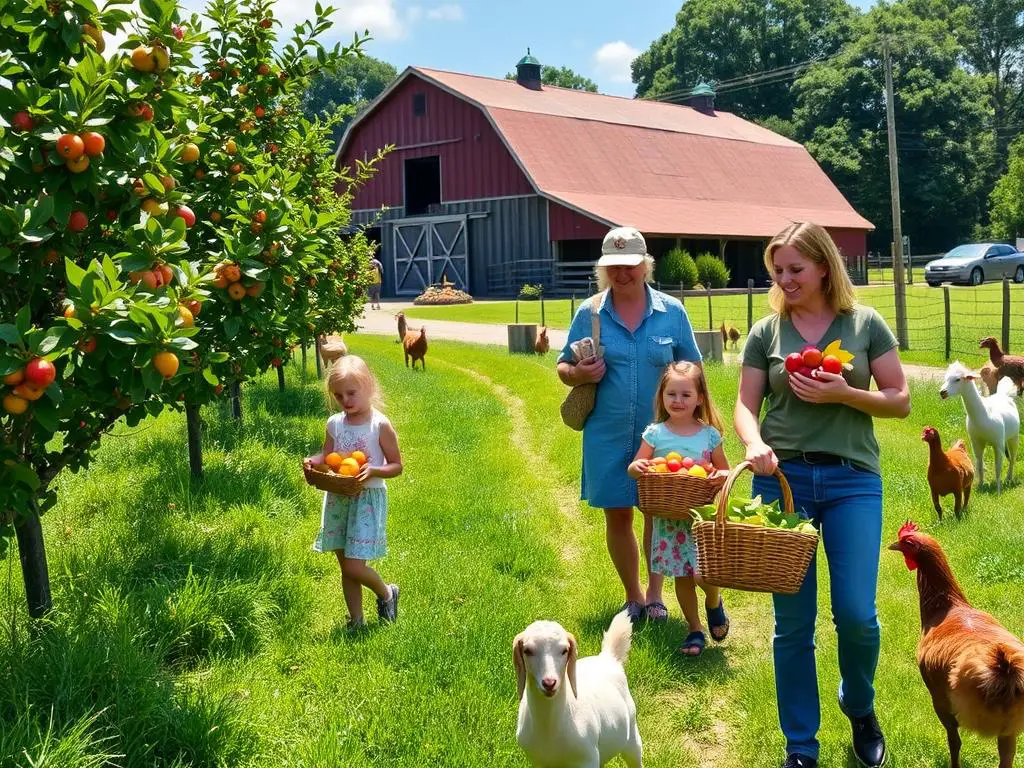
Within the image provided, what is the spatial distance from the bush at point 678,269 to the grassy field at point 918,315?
201cm

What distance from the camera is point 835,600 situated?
3.82m

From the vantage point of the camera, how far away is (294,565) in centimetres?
598

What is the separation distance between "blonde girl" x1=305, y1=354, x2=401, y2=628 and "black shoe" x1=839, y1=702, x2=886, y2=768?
2.48 meters

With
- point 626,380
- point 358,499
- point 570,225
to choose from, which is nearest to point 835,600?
point 626,380

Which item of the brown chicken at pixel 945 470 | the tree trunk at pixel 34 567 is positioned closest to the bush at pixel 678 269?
the brown chicken at pixel 945 470

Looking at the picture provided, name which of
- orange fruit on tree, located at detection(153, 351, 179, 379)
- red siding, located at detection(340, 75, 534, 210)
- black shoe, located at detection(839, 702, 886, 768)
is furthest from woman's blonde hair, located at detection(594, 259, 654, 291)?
red siding, located at detection(340, 75, 534, 210)

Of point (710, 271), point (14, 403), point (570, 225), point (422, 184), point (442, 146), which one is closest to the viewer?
point (14, 403)

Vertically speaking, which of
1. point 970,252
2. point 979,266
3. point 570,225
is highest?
point 570,225

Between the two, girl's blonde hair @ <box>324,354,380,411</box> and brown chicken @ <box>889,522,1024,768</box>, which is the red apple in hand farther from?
girl's blonde hair @ <box>324,354,380,411</box>

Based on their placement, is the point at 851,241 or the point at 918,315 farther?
the point at 851,241

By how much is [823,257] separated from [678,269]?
99.2 ft

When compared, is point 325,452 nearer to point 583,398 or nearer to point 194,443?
point 583,398

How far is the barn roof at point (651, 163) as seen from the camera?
35.7 meters

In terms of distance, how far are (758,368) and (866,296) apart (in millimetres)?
31126
